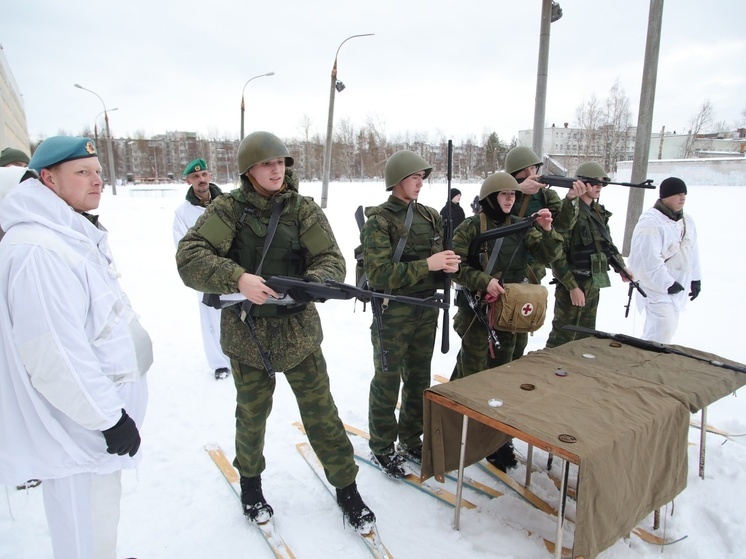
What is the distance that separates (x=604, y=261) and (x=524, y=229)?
1.50 metres

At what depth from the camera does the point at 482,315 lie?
346 cm

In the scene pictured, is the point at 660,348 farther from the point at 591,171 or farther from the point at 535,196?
the point at 591,171

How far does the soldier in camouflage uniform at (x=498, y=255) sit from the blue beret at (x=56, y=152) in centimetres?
247

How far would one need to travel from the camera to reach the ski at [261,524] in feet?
8.19

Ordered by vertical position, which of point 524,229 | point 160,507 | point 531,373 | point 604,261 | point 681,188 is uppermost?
point 681,188

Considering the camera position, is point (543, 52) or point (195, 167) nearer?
point (195, 167)

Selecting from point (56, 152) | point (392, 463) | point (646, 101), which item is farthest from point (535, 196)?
point (646, 101)

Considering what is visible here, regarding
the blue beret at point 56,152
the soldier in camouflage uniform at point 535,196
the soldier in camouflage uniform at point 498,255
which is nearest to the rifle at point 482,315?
the soldier in camouflage uniform at point 498,255

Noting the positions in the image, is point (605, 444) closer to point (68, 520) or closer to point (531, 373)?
point (531, 373)

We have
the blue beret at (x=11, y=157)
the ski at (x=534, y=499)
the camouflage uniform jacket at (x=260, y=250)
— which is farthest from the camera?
the blue beret at (x=11, y=157)

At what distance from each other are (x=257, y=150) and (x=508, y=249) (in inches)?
78.4

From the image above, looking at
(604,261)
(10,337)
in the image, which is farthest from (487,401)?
(604,261)

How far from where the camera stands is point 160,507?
289cm

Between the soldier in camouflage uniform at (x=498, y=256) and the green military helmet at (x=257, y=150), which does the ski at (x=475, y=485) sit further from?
the green military helmet at (x=257, y=150)
